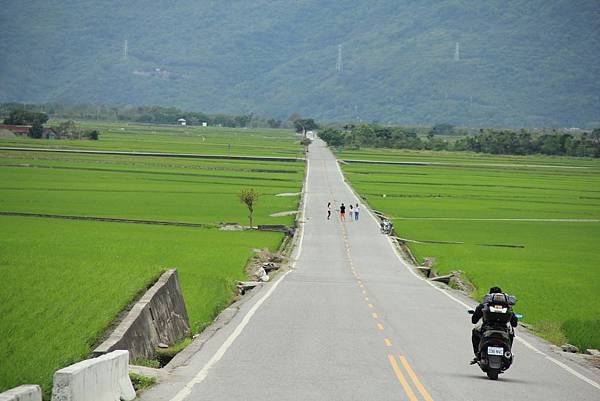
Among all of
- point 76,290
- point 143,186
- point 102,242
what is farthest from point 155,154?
point 76,290

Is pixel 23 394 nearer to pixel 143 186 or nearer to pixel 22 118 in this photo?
pixel 143 186

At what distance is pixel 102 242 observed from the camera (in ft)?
127

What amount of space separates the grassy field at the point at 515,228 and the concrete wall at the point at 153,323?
8.52 meters

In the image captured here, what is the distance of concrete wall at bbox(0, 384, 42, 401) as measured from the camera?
9.19m

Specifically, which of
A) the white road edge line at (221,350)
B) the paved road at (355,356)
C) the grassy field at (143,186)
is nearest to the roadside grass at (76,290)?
the white road edge line at (221,350)

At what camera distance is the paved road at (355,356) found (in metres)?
13.5

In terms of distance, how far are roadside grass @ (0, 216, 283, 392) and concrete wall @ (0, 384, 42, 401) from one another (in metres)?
1.52

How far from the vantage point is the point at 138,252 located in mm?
34906

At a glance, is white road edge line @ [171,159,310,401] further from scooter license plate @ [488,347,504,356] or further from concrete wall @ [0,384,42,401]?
scooter license plate @ [488,347,504,356]

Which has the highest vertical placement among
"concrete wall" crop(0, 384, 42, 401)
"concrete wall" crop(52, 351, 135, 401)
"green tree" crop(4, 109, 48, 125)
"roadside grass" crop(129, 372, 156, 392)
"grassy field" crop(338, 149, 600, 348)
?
"concrete wall" crop(0, 384, 42, 401)

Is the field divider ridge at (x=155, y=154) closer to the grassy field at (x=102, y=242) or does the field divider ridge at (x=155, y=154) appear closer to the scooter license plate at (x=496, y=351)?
the grassy field at (x=102, y=242)

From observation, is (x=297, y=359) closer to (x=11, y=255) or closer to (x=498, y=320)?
(x=498, y=320)

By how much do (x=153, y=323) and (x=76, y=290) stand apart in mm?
1446

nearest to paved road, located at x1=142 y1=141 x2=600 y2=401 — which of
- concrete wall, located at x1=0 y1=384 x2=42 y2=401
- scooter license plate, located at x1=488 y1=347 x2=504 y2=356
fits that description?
scooter license plate, located at x1=488 y1=347 x2=504 y2=356
